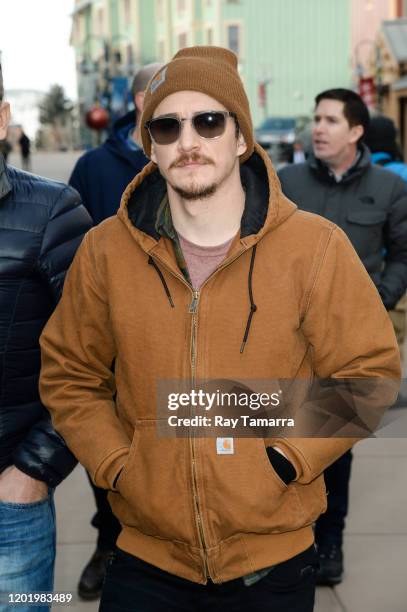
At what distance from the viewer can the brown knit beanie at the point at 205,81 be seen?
101 inches

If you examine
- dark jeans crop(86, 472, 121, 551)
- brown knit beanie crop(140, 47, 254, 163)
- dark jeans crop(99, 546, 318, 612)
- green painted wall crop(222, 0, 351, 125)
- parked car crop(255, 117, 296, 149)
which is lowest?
parked car crop(255, 117, 296, 149)

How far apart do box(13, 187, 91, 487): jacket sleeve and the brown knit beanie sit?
13.8 inches

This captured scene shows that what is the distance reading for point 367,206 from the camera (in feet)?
15.8

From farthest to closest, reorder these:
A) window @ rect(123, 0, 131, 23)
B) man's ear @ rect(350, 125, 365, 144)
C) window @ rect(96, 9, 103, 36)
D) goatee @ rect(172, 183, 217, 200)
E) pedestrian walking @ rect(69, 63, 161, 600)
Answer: window @ rect(96, 9, 103, 36)
window @ rect(123, 0, 131, 23)
man's ear @ rect(350, 125, 365, 144)
pedestrian walking @ rect(69, 63, 161, 600)
goatee @ rect(172, 183, 217, 200)

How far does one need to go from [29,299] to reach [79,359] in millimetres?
224

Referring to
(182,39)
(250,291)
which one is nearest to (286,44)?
(182,39)

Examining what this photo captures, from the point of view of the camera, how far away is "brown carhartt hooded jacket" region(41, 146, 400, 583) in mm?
2457

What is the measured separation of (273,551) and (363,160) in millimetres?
2850

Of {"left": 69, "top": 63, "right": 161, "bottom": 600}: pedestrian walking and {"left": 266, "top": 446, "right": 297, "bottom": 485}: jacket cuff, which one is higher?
{"left": 69, "top": 63, "right": 161, "bottom": 600}: pedestrian walking

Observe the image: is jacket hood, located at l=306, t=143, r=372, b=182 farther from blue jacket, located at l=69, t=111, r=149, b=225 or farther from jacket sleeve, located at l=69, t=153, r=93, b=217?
jacket sleeve, located at l=69, t=153, r=93, b=217

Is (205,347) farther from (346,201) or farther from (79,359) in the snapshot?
(346,201)

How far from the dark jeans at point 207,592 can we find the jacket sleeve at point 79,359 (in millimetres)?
330

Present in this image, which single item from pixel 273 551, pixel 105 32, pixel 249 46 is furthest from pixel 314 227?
pixel 105 32

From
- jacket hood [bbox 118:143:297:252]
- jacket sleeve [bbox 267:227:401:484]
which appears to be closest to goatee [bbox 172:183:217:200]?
jacket hood [bbox 118:143:297:252]
